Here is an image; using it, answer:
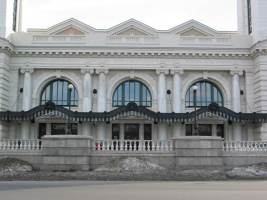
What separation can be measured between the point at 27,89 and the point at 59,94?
2996 millimetres

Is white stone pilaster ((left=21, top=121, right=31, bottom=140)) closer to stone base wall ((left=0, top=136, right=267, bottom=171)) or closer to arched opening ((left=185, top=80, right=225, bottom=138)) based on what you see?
stone base wall ((left=0, top=136, right=267, bottom=171))

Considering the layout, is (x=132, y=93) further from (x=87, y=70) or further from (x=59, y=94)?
(x=59, y=94)

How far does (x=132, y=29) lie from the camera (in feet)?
133

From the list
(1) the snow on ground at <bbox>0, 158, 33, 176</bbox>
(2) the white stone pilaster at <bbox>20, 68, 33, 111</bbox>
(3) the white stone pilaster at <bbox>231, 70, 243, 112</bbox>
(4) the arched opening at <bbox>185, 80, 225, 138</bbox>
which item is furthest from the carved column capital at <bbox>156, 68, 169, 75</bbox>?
(1) the snow on ground at <bbox>0, 158, 33, 176</bbox>

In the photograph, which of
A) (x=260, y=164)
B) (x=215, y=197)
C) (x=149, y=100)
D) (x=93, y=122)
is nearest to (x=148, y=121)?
(x=149, y=100)

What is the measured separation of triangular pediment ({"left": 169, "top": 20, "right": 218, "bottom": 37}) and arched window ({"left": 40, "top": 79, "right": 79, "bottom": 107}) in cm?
1144

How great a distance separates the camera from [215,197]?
1368 centimetres

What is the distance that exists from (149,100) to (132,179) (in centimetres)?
1818

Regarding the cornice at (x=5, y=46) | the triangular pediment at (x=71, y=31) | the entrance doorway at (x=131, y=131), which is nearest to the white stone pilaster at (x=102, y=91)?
the entrance doorway at (x=131, y=131)

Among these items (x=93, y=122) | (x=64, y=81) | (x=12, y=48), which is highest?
(x=12, y=48)

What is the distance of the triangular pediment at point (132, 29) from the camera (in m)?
39.9

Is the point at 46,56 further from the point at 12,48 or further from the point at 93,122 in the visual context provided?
the point at 93,122

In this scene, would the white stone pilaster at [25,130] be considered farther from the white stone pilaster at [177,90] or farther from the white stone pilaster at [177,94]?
the white stone pilaster at [177,90]

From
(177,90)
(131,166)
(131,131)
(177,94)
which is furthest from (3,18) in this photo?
(131,166)
